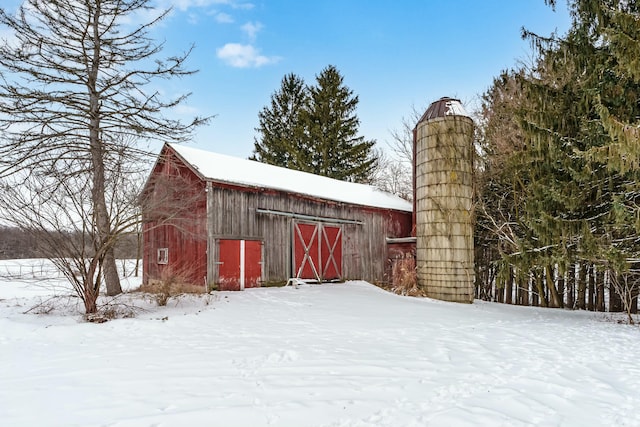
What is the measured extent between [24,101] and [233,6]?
19.4 feet

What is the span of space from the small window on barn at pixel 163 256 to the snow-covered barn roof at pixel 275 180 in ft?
10.1

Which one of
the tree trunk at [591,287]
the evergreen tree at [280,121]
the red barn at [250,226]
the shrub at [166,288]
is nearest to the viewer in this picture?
the shrub at [166,288]

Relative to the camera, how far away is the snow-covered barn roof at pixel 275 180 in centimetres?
1159

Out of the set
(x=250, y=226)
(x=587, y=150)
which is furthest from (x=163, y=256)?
(x=587, y=150)

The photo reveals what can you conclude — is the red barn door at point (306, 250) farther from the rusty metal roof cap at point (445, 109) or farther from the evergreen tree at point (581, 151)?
the evergreen tree at point (581, 151)

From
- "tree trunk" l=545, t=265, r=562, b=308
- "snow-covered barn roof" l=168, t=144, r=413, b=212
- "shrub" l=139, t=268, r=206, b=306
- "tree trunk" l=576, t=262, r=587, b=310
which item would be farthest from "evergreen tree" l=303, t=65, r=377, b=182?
"shrub" l=139, t=268, r=206, b=306

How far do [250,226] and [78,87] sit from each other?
5646 millimetres

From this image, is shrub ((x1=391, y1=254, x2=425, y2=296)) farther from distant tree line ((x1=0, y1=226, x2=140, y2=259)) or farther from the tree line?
distant tree line ((x1=0, y1=226, x2=140, y2=259))

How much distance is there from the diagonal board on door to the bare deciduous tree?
4.72 meters

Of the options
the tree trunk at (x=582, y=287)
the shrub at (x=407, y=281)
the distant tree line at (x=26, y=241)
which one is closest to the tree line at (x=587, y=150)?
the tree trunk at (x=582, y=287)

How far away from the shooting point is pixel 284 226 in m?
12.6

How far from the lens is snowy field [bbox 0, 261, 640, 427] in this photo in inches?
137

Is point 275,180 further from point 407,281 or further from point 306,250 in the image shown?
point 407,281

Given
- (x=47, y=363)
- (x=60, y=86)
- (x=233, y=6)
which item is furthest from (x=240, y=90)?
(x=47, y=363)
